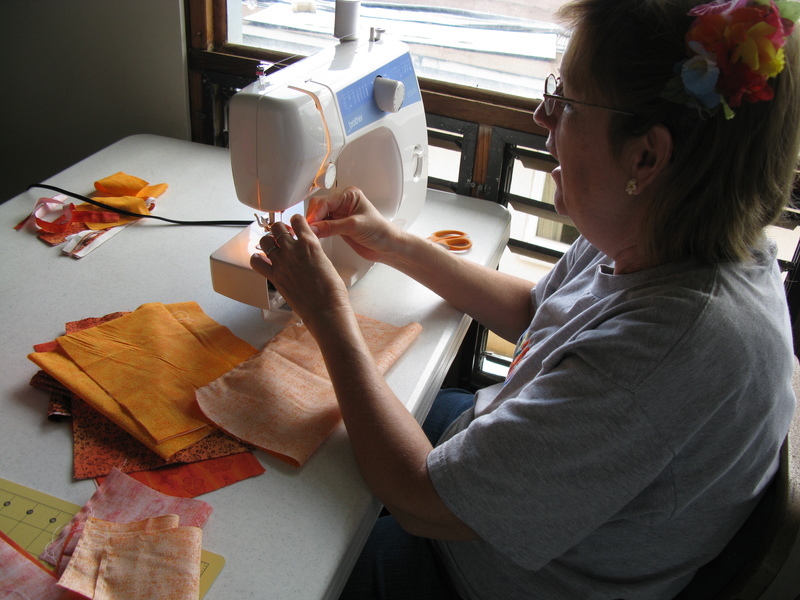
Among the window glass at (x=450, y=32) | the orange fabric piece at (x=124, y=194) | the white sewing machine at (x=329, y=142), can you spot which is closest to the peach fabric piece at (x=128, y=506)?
the white sewing machine at (x=329, y=142)

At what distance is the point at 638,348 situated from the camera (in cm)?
78

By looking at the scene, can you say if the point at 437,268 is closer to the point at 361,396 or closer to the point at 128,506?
the point at 361,396

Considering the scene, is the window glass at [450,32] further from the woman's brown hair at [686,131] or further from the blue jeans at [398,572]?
the blue jeans at [398,572]

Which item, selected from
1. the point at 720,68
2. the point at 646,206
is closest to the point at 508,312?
A: the point at 646,206

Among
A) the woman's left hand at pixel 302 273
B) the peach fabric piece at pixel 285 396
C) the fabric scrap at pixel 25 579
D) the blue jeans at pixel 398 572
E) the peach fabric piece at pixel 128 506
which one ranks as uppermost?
the woman's left hand at pixel 302 273

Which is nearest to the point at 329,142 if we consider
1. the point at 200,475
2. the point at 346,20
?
the point at 346,20

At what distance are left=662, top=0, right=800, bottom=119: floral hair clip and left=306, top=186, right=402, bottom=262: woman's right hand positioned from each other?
2.22 ft

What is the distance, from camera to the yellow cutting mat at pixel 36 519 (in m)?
0.81

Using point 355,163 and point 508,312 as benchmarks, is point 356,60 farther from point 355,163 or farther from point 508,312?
point 508,312

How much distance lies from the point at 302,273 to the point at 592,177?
0.48 metres

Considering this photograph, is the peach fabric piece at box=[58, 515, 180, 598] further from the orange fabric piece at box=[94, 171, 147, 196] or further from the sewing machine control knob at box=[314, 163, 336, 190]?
the orange fabric piece at box=[94, 171, 147, 196]

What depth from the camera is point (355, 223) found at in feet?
4.23

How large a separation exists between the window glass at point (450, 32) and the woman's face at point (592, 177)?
31.1 inches

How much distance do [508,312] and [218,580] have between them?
74 centimetres
